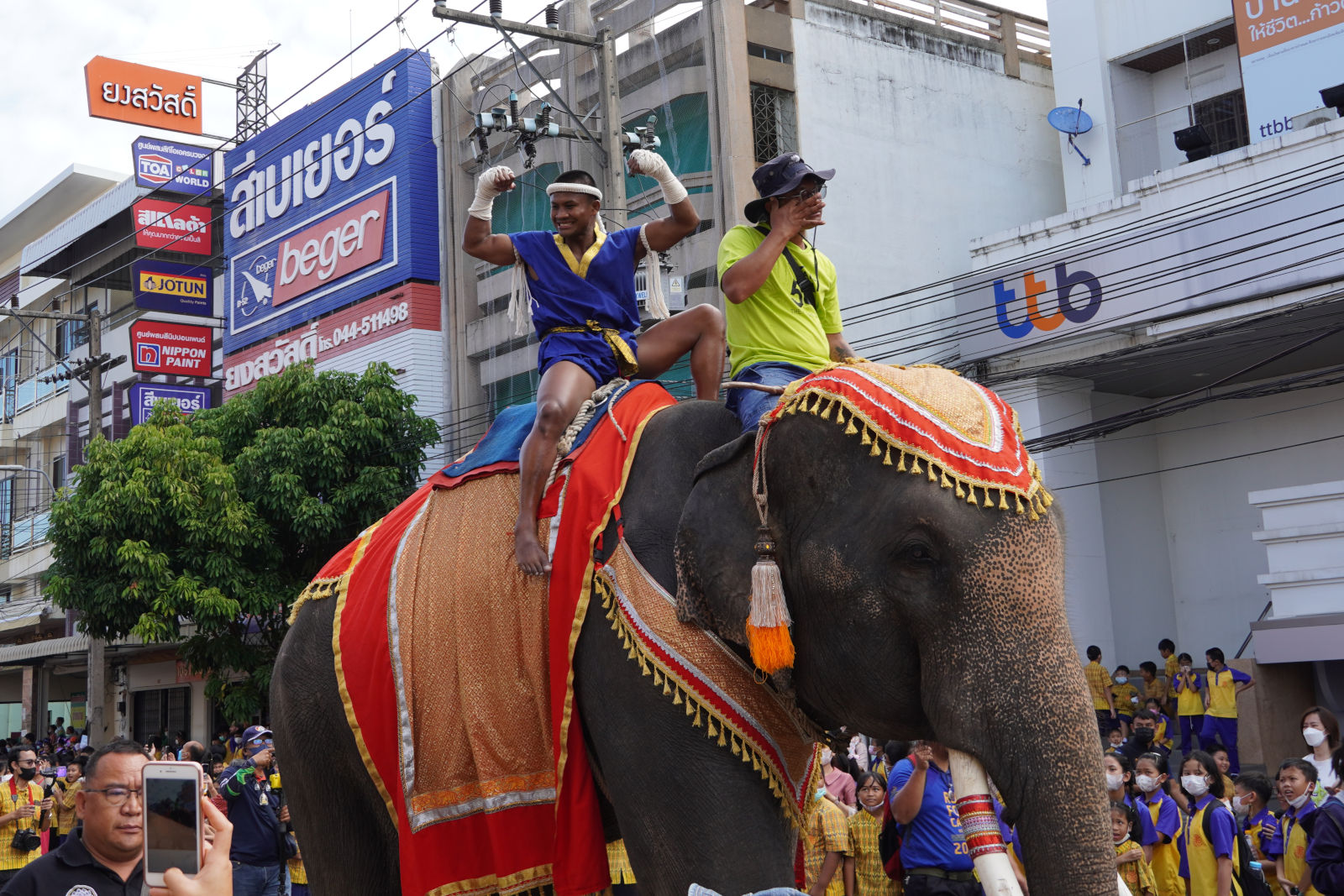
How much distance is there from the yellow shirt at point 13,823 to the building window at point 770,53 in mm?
15030

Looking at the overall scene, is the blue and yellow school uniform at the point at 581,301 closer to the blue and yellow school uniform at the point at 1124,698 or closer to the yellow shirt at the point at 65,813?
the yellow shirt at the point at 65,813

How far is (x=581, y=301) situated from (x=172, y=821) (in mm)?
2368

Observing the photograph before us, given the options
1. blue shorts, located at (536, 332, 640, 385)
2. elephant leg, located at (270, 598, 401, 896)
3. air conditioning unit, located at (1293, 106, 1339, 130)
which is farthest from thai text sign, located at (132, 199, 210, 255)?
blue shorts, located at (536, 332, 640, 385)

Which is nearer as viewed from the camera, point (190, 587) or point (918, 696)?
point (918, 696)

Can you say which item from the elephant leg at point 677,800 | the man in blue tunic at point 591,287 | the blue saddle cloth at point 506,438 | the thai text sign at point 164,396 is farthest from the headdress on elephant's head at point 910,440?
the thai text sign at point 164,396

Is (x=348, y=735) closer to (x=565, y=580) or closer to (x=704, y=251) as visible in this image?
(x=565, y=580)

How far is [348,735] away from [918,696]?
2267mm

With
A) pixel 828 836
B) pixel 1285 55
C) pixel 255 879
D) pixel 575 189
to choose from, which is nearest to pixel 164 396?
pixel 255 879

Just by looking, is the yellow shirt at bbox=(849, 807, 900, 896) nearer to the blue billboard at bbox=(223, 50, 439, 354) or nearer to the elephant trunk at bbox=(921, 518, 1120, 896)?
the elephant trunk at bbox=(921, 518, 1120, 896)

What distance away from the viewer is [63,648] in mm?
32500

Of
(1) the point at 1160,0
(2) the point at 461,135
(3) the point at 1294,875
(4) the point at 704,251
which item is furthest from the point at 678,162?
(3) the point at 1294,875

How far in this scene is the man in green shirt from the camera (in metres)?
4.22

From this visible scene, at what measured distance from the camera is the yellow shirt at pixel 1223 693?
15.9 meters

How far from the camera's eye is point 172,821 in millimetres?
2840
